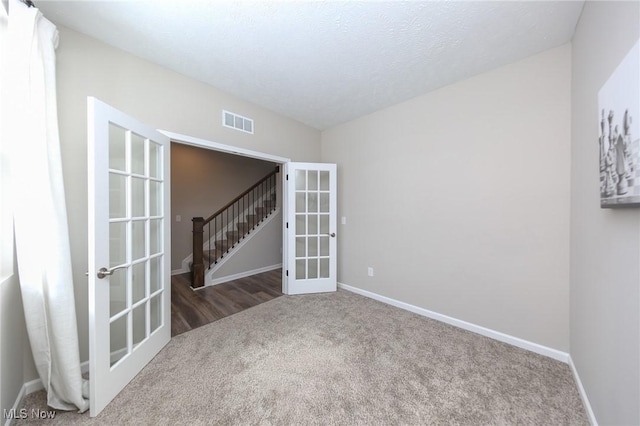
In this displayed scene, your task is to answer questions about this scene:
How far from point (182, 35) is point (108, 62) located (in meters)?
0.70

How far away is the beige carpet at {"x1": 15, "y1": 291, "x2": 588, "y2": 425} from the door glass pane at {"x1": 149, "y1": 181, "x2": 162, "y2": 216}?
4.23ft

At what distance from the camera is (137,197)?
5.97 feet

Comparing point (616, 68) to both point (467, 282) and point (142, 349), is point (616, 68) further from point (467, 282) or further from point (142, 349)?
point (142, 349)

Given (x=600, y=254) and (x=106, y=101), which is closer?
(x=600, y=254)

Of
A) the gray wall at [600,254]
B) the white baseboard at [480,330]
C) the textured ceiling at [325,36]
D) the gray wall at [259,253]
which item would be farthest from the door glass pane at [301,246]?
the gray wall at [600,254]

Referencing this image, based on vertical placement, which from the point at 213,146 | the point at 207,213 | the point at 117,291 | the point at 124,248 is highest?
the point at 213,146

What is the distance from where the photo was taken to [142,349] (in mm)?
1828

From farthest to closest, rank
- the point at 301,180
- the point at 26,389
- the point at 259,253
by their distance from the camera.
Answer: the point at 259,253 < the point at 301,180 < the point at 26,389

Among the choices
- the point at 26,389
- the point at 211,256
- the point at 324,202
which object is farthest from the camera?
the point at 211,256

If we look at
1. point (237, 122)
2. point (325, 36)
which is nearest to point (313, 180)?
point (237, 122)

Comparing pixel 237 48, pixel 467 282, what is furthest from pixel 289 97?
pixel 467 282

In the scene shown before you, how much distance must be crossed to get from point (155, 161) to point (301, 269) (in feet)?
7.72

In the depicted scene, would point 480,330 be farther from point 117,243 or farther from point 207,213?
point 207,213

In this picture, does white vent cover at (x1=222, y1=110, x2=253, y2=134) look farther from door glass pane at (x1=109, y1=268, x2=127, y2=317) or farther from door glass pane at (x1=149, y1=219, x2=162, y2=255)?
door glass pane at (x1=109, y1=268, x2=127, y2=317)
